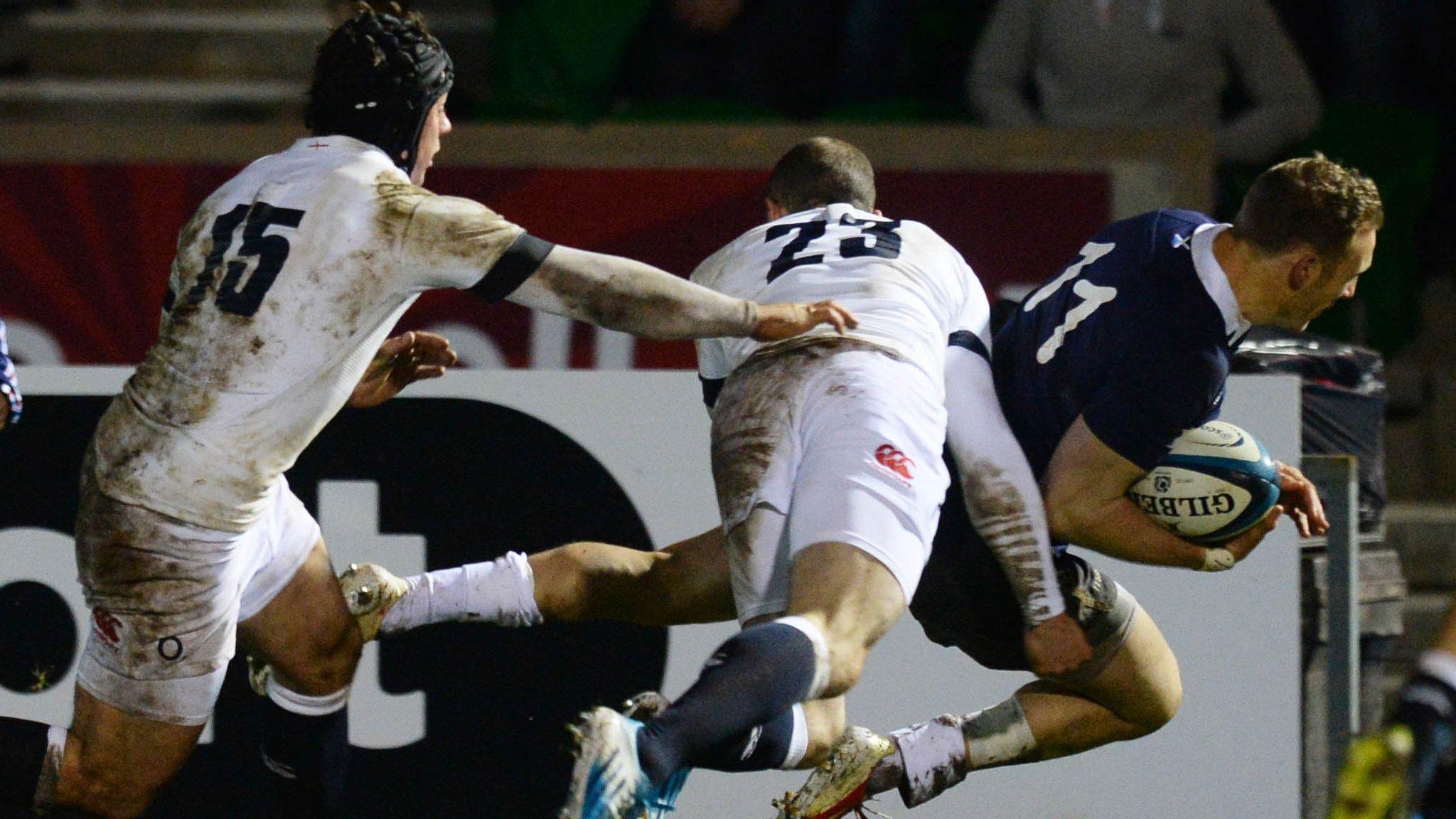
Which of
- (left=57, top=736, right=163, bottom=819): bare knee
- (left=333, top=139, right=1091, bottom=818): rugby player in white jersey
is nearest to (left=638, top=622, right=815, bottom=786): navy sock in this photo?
(left=333, top=139, right=1091, bottom=818): rugby player in white jersey

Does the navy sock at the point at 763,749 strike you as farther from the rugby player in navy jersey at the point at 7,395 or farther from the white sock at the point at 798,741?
Answer: the rugby player in navy jersey at the point at 7,395

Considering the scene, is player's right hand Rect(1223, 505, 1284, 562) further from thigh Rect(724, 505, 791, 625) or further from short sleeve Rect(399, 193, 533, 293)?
short sleeve Rect(399, 193, 533, 293)

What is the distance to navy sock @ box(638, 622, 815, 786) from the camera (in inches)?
142

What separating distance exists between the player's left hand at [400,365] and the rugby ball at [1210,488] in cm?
169

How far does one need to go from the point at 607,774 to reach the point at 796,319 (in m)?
1.09

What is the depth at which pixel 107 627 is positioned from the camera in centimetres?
412

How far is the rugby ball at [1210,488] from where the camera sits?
4.38 m

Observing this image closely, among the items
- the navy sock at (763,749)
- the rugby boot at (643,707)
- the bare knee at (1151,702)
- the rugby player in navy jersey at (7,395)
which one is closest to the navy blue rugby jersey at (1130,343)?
the bare knee at (1151,702)

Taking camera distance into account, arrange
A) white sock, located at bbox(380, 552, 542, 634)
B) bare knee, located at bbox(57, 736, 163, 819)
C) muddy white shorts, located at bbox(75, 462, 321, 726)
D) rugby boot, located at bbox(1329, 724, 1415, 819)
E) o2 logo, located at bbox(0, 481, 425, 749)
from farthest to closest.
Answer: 1. o2 logo, located at bbox(0, 481, 425, 749)
2. white sock, located at bbox(380, 552, 542, 634)
3. bare knee, located at bbox(57, 736, 163, 819)
4. muddy white shorts, located at bbox(75, 462, 321, 726)
5. rugby boot, located at bbox(1329, 724, 1415, 819)

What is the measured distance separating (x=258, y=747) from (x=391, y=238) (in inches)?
66.3

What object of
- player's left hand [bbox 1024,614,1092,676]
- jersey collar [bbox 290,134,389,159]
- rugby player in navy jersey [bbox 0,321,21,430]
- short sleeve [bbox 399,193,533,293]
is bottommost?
player's left hand [bbox 1024,614,1092,676]

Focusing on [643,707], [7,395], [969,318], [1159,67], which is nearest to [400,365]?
[7,395]

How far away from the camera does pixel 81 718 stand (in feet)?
13.7

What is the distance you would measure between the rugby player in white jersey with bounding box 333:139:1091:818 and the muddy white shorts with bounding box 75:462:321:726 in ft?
1.37
